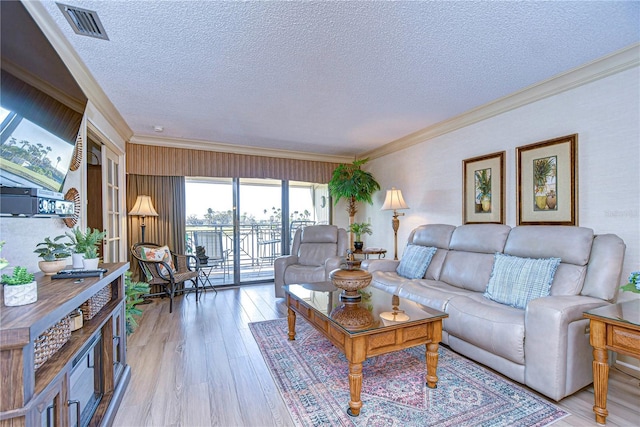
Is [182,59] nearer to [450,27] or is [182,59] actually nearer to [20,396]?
[450,27]

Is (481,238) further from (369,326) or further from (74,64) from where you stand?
(74,64)

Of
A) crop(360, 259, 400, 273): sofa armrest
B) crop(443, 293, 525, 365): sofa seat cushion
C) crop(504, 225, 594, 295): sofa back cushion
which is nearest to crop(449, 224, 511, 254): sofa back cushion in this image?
crop(504, 225, 594, 295): sofa back cushion

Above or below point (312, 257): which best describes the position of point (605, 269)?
above

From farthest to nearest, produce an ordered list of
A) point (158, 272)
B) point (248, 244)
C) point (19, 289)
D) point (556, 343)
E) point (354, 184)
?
point (248, 244)
point (354, 184)
point (158, 272)
point (556, 343)
point (19, 289)

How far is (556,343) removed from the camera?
1735 mm

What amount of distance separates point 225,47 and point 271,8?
0.54 m

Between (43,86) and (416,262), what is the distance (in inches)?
129

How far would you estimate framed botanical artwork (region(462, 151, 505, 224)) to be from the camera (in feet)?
10.3

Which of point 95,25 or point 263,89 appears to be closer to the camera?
point 95,25

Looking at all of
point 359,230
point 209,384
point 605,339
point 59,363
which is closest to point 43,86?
point 59,363

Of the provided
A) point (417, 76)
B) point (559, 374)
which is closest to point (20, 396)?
point (559, 374)

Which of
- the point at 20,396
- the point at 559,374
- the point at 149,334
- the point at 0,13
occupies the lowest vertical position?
the point at 149,334

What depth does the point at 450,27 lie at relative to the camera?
6.10ft

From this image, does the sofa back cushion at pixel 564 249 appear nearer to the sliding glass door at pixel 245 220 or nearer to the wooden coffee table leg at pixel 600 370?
the wooden coffee table leg at pixel 600 370
